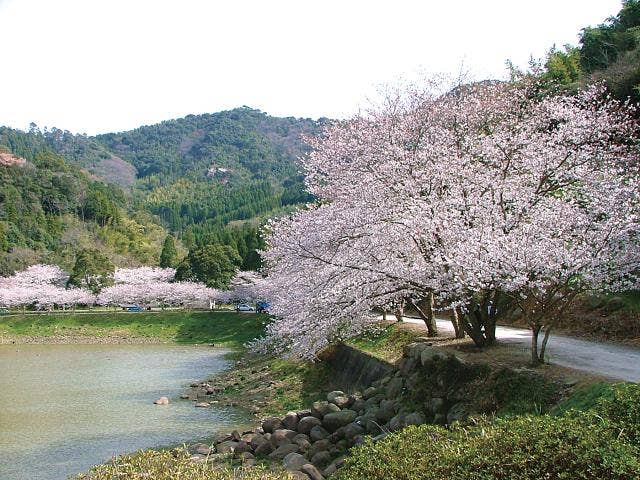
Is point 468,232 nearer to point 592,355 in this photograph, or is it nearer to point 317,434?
point 592,355

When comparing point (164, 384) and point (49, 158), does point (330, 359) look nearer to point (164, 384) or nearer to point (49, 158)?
point (164, 384)

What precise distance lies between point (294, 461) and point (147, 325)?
36363mm

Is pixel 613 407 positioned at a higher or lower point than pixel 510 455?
higher

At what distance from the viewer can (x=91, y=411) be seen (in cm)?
1842

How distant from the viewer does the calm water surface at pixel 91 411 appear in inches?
535

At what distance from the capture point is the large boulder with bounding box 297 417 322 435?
11984 mm

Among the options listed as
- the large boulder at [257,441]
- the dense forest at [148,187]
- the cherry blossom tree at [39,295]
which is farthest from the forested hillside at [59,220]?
the large boulder at [257,441]

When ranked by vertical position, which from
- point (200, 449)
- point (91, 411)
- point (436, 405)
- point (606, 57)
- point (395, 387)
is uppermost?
point (606, 57)

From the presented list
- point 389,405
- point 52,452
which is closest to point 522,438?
point 389,405

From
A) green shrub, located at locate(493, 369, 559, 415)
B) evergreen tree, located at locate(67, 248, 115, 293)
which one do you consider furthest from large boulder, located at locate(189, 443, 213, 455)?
evergreen tree, located at locate(67, 248, 115, 293)

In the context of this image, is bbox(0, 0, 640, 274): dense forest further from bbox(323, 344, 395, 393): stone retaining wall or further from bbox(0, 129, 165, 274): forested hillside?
bbox(323, 344, 395, 393): stone retaining wall

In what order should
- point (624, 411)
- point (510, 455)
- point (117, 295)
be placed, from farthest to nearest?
point (117, 295)
point (624, 411)
point (510, 455)

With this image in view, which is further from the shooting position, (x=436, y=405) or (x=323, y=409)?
(x=323, y=409)

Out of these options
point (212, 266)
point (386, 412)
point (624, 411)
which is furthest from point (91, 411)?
point (212, 266)
